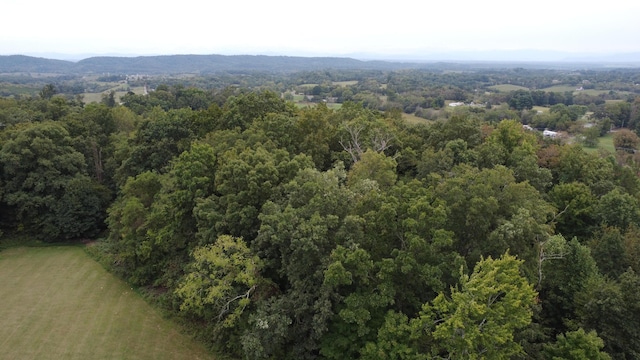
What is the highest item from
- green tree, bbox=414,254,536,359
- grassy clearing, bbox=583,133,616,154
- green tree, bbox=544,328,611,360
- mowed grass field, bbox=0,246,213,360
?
green tree, bbox=414,254,536,359

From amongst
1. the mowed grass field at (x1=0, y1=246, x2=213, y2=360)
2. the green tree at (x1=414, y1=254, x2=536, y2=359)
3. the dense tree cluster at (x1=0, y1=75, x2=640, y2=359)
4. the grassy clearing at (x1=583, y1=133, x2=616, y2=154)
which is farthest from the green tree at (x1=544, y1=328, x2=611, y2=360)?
the grassy clearing at (x1=583, y1=133, x2=616, y2=154)

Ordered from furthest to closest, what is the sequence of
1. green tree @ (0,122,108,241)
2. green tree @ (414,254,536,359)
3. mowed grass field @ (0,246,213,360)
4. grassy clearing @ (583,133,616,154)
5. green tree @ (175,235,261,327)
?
grassy clearing @ (583,133,616,154) → green tree @ (0,122,108,241) → mowed grass field @ (0,246,213,360) → green tree @ (175,235,261,327) → green tree @ (414,254,536,359)

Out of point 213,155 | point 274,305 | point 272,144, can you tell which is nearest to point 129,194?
point 213,155

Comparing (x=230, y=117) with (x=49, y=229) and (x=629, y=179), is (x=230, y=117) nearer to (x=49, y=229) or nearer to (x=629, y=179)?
(x=49, y=229)

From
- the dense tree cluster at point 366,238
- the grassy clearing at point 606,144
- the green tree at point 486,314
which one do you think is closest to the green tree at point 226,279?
the dense tree cluster at point 366,238

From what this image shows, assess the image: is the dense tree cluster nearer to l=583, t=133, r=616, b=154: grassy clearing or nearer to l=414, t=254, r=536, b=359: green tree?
l=414, t=254, r=536, b=359: green tree

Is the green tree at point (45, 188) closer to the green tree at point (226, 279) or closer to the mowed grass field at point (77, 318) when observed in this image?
the mowed grass field at point (77, 318)
